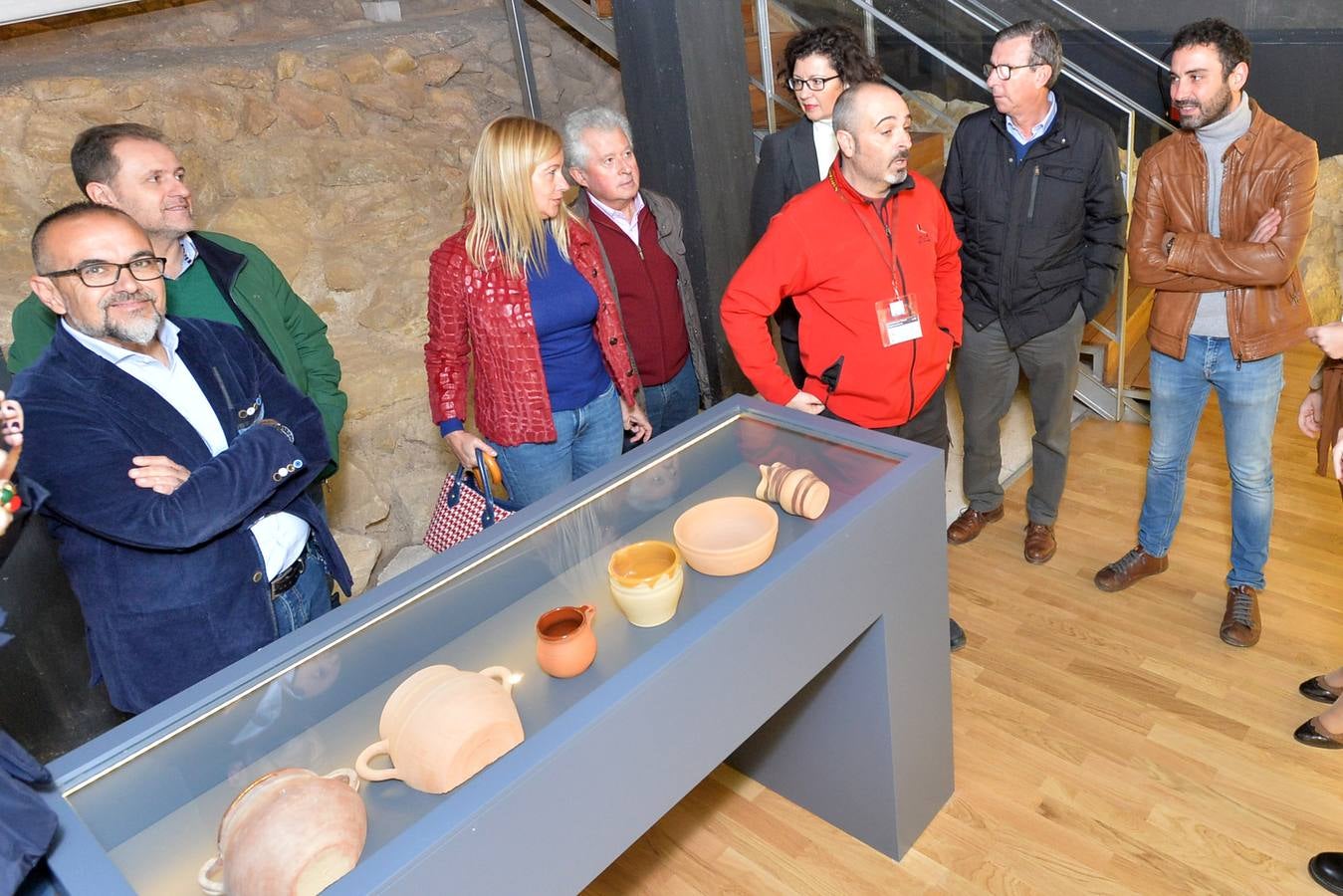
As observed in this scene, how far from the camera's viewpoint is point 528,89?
4.40 meters

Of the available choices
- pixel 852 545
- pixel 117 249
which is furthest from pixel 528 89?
pixel 852 545

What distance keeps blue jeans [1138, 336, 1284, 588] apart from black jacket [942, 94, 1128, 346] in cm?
33

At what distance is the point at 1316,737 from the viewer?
2404 mm

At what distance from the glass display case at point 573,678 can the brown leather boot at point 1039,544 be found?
48.5 inches

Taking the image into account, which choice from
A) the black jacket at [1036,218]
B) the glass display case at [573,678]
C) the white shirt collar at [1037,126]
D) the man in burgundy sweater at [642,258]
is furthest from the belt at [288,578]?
the white shirt collar at [1037,126]

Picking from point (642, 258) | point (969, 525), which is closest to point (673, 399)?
point (642, 258)

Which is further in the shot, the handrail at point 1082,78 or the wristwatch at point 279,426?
the handrail at point 1082,78

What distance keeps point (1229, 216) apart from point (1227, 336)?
0.31 m

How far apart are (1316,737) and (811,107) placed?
7.08ft

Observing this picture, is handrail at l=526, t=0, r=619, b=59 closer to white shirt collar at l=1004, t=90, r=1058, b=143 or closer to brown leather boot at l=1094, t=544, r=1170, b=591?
white shirt collar at l=1004, t=90, r=1058, b=143

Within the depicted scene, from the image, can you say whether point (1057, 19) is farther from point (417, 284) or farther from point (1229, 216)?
point (417, 284)

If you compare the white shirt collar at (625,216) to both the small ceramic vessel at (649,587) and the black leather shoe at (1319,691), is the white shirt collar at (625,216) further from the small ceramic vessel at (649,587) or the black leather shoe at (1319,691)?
the black leather shoe at (1319,691)

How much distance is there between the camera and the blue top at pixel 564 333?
2443 millimetres

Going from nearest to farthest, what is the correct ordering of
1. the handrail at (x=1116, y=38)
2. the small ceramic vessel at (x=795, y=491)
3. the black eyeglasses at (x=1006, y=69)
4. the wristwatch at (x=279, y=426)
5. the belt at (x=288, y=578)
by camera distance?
the small ceramic vessel at (x=795, y=491), the wristwatch at (x=279, y=426), the belt at (x=288, y=578), the black eyeglasses at (x=1006, y=69), the handrail at (x=1116, y=38)
